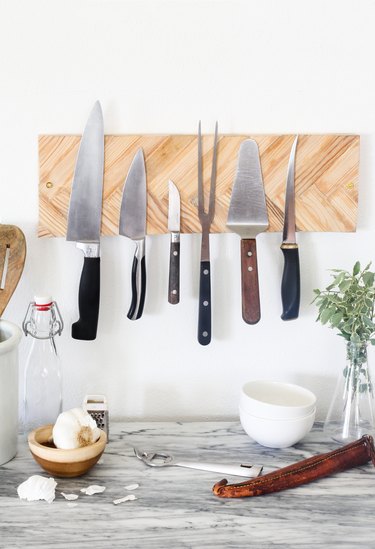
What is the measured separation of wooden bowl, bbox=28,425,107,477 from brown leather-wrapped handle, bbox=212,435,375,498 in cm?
18

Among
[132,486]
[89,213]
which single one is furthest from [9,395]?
[89,213]

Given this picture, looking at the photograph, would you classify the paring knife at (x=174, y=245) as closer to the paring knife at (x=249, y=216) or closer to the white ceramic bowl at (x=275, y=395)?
the paring knife at (x=249, y=216)

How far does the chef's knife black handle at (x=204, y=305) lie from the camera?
113 cm

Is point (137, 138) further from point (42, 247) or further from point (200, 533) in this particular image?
point (200, 533)

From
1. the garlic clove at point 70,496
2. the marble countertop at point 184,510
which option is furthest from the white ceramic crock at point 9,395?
the garlic clove at point 70,496

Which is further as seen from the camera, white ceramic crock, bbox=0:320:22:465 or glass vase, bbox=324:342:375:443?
glass vase, bbox=324:342:375:443

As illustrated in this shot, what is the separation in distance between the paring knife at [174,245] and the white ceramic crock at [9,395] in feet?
0.87

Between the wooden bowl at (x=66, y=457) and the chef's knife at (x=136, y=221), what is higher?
the chef's knife at (x=136, y=221)

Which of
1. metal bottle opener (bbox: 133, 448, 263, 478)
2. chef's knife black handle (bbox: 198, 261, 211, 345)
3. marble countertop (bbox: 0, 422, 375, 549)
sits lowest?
marble countertop (bbox: 0, 422, 375, 549)

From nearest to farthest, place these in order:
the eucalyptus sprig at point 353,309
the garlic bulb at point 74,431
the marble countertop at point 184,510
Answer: the marble countertop at point 184,510, the garlic bulb at point 74,431, the eucalyptus sprig at point 353,309

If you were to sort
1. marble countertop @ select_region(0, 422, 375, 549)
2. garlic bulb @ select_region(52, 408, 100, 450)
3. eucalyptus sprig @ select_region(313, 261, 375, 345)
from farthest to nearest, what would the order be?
eucalyptus sprig @ select_region(313, 261, 375, 345) < garlic bulb @ select_region(52, 408, 100, 450) < marble countertop @ select_region(0, 422, 375, 549)

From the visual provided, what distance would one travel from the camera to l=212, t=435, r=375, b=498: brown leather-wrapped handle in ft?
3.10

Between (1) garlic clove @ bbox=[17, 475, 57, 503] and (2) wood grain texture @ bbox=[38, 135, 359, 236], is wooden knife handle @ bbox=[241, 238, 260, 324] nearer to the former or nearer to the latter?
(2) wood grain texture @ bbox=[38, 135, 359, 236]

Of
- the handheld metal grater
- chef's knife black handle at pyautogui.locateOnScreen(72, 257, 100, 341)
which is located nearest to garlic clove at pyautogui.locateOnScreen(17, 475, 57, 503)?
the handheld metal grater
